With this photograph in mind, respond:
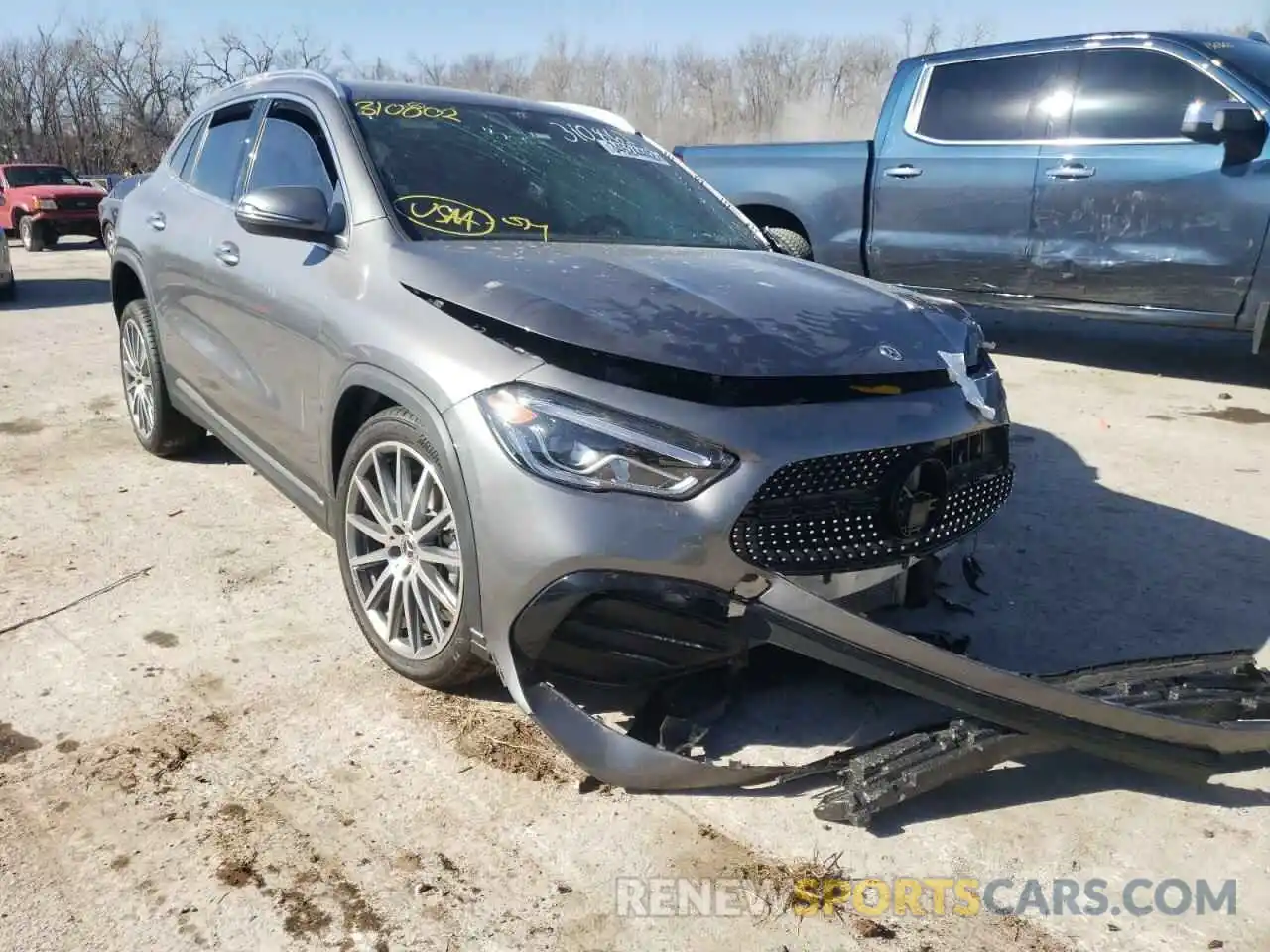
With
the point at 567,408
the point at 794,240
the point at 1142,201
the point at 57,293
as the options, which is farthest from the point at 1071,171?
the point at 57,293

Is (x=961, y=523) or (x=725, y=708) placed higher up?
(x=961, y=523)

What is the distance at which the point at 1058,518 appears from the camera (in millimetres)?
4383

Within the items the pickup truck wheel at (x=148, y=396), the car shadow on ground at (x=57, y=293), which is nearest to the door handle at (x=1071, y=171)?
the pickup truck wheel at (x=148, y=396)

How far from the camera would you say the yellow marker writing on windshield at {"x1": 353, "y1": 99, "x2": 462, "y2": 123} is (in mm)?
3465

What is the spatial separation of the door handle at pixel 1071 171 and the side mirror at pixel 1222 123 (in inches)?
22.7

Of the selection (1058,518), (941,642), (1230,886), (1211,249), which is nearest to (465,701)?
(941,642)

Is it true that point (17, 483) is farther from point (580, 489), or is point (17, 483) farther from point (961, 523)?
point (961, 523)

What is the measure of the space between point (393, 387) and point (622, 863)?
51.5 inches

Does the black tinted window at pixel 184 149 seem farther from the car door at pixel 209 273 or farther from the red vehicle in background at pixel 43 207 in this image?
the red vehicle in background at pixel 43 207

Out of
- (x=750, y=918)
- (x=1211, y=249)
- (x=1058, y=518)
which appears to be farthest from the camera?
(x=1211, y=249)

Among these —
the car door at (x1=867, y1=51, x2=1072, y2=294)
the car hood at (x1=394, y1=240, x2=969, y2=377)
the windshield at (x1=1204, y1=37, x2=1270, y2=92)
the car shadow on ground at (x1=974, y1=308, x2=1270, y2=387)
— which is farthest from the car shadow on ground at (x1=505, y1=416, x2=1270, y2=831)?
the windshield at (x1=1204, y1=37, x2=1270, y2=92)

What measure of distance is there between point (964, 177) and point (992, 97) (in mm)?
647

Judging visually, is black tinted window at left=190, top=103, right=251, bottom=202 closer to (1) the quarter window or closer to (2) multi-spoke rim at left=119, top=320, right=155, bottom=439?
(1) the quarter window

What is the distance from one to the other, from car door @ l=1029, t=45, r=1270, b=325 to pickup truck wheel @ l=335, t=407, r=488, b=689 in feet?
17.9
